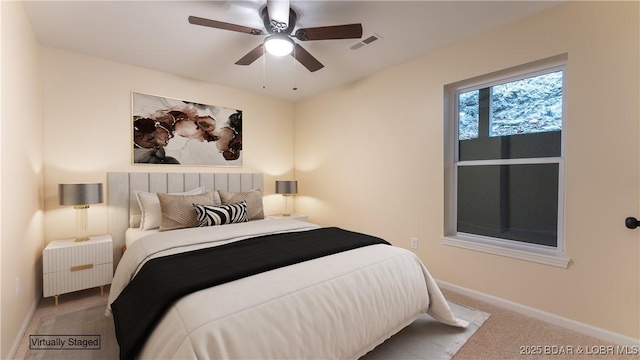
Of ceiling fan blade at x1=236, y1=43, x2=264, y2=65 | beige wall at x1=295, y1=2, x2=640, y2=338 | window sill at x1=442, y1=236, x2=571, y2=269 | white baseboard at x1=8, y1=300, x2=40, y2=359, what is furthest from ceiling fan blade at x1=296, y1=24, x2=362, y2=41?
white baseboard at x1=8, y1=300, x2=40, y2=359

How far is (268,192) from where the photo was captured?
450 cm

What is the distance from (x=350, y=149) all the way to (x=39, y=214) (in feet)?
11.2

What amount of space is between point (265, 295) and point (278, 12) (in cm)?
185

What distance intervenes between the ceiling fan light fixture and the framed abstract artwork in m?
1.92

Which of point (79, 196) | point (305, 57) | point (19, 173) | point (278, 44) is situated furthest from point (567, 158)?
point (79, 196)

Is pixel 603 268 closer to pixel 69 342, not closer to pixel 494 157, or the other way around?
pixel 494 157

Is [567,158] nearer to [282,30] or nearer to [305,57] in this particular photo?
[305,57]

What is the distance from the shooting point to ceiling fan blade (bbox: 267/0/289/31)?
1906 mm

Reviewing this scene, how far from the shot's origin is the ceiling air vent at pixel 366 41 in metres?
2.61

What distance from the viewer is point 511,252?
2.43 meters

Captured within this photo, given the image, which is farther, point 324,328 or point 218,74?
point 218,74

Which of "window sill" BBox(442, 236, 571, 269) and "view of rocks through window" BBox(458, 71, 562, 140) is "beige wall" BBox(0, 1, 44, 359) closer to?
"window sill" BBox(442, 236, 571, 269)

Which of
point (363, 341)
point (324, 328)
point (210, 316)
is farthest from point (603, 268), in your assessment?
point (210, 316)

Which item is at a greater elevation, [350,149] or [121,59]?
[121,59]
